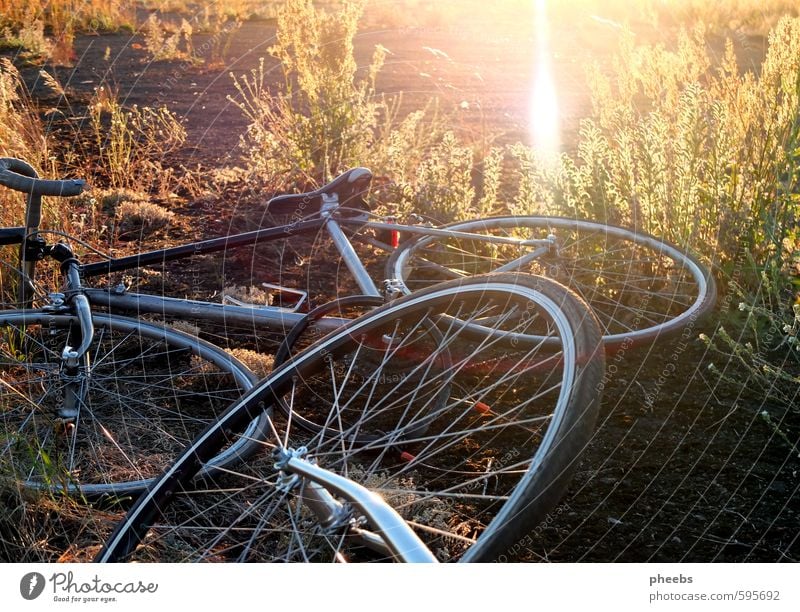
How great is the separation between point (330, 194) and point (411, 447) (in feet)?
3.05

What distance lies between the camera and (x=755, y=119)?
10.9ft

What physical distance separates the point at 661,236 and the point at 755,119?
0.53 meters

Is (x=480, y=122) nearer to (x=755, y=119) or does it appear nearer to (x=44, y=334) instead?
(x=755, y=119)

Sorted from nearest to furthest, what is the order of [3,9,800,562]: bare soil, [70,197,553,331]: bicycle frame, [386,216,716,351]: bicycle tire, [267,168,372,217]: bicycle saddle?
1. [3,9,800,562]: bare soil
2. [70,197,553,331]: bicycle frame
3. [267,168,372,217]: bicycle saddle
4. [386,216,716,351]: bicycle tire

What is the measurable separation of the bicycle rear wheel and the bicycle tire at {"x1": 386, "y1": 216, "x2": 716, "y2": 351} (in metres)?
0.41

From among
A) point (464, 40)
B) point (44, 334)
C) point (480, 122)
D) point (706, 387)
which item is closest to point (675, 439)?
point (706, 387)

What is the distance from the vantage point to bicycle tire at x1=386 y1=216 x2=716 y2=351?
10.8ft
